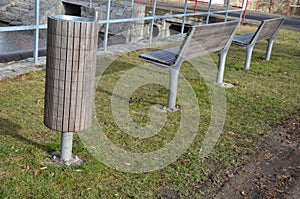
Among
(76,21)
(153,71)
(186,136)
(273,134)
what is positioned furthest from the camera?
(153,71)

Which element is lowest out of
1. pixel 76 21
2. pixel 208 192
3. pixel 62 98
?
pixel 208 192

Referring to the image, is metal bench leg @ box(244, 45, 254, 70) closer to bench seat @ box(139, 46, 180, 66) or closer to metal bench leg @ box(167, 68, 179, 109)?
bench seat @ box(139, 46, 180, 66)

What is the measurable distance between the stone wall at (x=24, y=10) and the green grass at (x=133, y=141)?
44.5ft

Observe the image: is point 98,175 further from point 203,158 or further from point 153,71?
point 153,71

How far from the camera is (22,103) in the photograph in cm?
507

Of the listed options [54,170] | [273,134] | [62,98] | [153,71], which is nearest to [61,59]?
[62,98]

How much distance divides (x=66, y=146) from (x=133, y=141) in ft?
2.88

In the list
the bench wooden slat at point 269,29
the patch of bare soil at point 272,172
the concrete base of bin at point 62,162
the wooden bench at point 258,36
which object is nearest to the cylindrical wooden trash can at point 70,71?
the concrete base of bin at point 62,162

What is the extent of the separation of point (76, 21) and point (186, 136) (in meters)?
1.97

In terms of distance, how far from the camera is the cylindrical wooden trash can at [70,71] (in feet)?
10.7

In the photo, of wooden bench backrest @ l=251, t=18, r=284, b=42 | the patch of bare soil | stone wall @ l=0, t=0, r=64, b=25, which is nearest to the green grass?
the patch of bare soil

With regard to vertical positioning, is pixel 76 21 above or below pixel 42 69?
above

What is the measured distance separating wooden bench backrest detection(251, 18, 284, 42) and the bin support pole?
4.91 meters

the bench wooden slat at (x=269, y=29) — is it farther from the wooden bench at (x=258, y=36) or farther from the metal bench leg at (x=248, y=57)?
the metal bench leg at (x=248, y=57)
